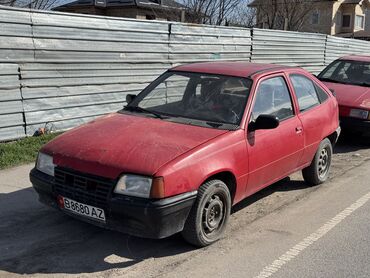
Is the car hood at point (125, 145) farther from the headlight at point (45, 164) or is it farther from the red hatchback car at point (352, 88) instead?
the red hatchback car at point (352, 88)

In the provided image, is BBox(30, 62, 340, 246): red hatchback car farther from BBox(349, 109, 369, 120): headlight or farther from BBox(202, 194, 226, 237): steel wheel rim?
BBox(349, 109, 369, 120): headlight

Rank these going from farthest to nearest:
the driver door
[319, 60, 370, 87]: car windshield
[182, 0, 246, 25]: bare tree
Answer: [182, 0, 246, 25]: bare tree
[319, 60, 370, 87]: car windshield
the driver door

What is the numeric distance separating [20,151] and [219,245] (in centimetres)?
395

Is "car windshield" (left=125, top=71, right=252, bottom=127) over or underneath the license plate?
over

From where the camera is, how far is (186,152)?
165 inches

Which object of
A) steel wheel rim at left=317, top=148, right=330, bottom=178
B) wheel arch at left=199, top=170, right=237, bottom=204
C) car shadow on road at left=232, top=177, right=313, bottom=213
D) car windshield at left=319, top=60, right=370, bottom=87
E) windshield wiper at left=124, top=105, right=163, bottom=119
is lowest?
car shadow on road at left=232, top=177, right=313, bottom=213

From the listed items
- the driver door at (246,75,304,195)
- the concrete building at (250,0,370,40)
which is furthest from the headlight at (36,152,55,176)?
the concrete building at (250,0,370,40)

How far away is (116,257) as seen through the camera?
14.1ft

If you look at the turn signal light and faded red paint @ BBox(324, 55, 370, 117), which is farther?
faded red paint @ BBox(324, 55, 370, 117)

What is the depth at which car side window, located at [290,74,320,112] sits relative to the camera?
5.96 metres

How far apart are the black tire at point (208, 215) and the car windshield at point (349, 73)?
6513 millimetres

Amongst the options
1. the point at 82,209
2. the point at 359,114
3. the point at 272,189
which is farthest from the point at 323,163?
the point at 82,209

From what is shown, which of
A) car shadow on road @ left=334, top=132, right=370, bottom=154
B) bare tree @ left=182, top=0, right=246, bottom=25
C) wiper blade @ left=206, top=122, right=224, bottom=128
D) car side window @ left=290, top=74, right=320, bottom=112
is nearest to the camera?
wiper blade @ left=206, top=122, right=224, bottom=128

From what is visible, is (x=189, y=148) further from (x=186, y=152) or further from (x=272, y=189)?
(x=272, y=189)
